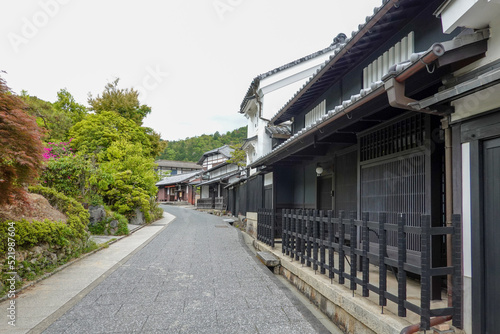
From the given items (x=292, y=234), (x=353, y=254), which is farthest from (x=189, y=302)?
(x=353, y=254)

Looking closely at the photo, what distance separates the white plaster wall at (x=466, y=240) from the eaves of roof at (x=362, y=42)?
2.89 metres

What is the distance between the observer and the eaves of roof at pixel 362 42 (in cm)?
524

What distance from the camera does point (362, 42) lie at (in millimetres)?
6621

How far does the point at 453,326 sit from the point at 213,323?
123 inches

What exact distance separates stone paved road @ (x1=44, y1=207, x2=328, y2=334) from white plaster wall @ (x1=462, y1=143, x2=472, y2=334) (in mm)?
1975

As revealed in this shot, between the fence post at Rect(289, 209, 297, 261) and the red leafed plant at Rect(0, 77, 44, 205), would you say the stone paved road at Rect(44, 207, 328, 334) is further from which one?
the red leafed plant at Rect(0, 77, 44, 205)

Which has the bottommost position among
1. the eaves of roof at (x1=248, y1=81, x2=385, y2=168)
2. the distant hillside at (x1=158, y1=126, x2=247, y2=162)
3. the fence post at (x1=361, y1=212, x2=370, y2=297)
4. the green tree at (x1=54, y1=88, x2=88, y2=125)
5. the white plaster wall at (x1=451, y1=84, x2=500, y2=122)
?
the fence post at (x1=361, y1=212, x2=370, y2=297)

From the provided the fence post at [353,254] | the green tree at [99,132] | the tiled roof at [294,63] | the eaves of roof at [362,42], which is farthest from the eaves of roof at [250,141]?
the fence post at [353,254]

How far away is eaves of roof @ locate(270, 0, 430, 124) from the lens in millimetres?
5238

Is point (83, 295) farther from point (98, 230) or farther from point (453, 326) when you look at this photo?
point (98, 230)

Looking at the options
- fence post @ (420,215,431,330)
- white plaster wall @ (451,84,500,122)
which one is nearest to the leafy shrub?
fence post @ (420,215,431,330)

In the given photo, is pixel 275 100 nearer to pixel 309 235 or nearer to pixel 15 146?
pixel 309 235

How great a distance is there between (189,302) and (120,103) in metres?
21.0

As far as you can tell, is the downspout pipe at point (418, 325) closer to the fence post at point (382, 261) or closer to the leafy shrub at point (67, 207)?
the fence post at point (382, 261)
